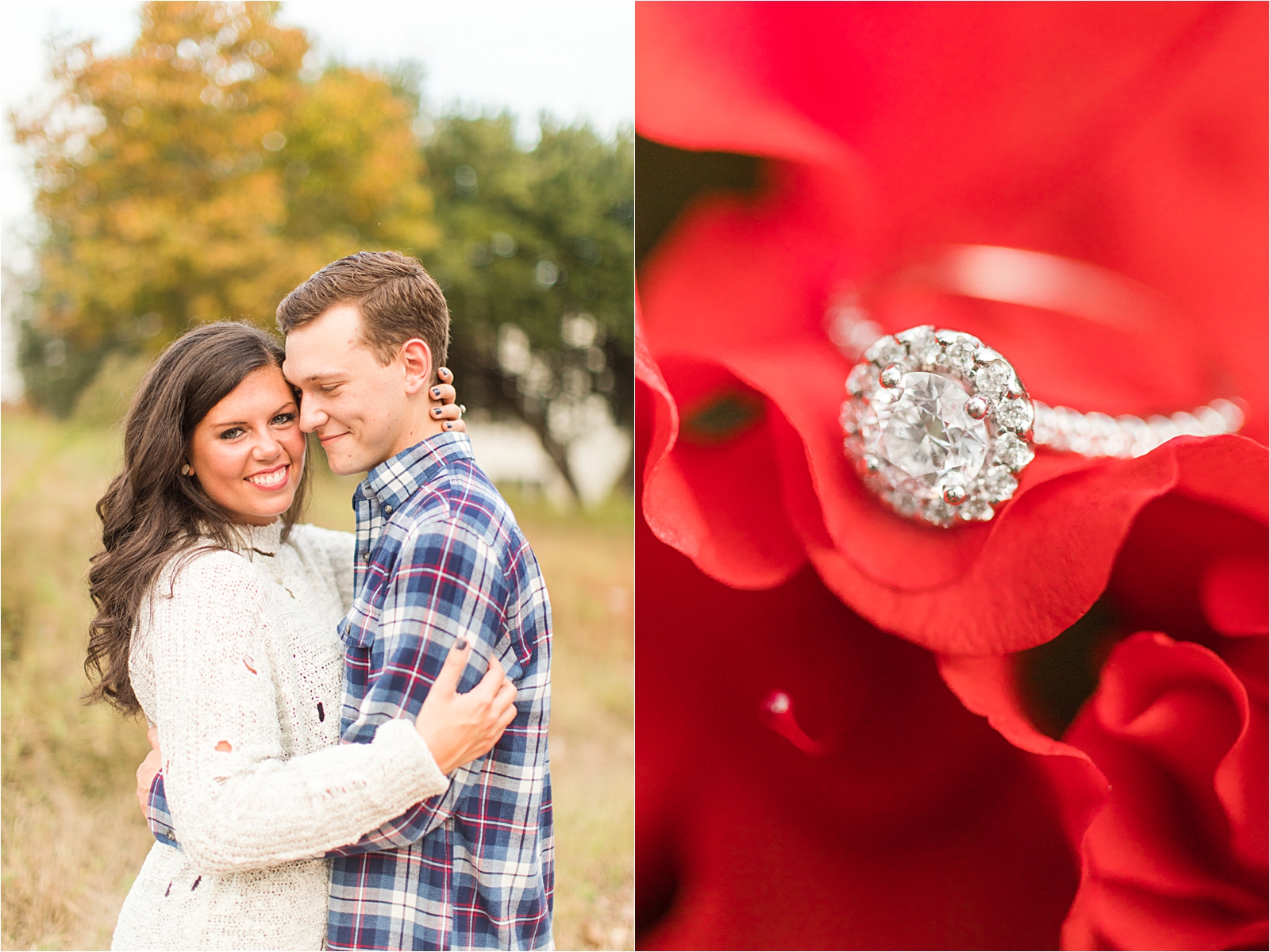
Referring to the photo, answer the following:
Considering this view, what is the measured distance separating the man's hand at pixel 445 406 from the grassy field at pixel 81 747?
54 cm

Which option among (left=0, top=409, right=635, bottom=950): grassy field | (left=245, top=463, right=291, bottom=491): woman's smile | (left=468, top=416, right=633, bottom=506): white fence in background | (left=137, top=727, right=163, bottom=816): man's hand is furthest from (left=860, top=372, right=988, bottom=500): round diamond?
(left=468, top=416, right=633, bottom=506): white fence in background

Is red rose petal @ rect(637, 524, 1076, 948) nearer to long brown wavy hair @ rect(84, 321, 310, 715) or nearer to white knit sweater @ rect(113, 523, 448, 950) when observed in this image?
white knit sweater @ rect(113, 523, 448, 950)

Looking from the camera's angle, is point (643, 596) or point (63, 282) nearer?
point (643, 596)

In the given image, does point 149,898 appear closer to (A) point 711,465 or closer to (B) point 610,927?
(A) point 711,465

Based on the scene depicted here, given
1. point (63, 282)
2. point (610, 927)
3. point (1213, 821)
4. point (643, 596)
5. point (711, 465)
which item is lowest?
point (610, 927)

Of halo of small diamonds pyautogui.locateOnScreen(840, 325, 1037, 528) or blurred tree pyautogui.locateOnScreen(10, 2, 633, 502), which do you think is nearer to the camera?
halo of small diamonds pyautogui.locateOnScreen(840, 325, 1037, 528)

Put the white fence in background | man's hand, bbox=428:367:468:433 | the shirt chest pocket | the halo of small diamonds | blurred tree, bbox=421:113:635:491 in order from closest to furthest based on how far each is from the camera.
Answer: the halo of small diamonds → the shirt chest pocket → man's hand, bbox=428:367:468:433 → blurred tree, bbox=421:113:635:491 → the white fence in background

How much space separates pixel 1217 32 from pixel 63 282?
3199 millimetres

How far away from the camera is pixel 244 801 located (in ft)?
2.33

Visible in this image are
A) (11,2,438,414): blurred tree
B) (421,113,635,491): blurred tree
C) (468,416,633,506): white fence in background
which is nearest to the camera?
(11,2,438,414): blurred tree

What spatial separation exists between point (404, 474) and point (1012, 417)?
54 centimetres

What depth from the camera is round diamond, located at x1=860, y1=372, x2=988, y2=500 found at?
2.23 feet

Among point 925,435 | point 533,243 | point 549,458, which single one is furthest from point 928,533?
point 549,458

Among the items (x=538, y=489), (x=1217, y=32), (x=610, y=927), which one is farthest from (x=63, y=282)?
(x=1217, y=32)
